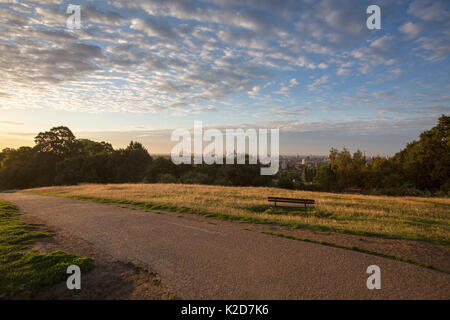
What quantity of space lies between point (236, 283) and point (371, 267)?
12.2 feet

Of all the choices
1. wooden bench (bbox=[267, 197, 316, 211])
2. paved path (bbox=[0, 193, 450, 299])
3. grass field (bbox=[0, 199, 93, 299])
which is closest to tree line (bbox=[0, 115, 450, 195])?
wooden bench (bbox=[267, 197, 316, 211])

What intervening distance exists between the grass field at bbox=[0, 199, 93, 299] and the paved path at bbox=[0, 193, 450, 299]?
1.42 meters

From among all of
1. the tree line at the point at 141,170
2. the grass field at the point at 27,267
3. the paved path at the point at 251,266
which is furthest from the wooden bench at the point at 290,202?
the tree line at the point at 141,170

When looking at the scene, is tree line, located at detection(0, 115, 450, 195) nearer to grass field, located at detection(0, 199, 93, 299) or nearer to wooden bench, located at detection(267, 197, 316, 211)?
wooden bench, located at detection(267, 197, 316, 211)

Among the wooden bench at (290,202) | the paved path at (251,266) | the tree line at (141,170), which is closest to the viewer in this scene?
the paved path at (251,266)

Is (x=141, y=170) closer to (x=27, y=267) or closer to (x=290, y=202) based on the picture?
(x=290, y=202)

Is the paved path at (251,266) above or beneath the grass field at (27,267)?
beneath

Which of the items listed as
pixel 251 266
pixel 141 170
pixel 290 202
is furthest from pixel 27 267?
pixel 141 170

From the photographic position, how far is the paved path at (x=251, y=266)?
16.3 ft

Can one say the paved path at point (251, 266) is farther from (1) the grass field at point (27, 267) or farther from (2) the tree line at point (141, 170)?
(2) the tree line at point (141, 170)

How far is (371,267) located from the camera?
239 inches

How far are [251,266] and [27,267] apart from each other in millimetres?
5772

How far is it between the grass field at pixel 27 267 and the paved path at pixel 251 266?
1.42 meters

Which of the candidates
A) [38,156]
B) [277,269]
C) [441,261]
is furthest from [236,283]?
[38,156]
